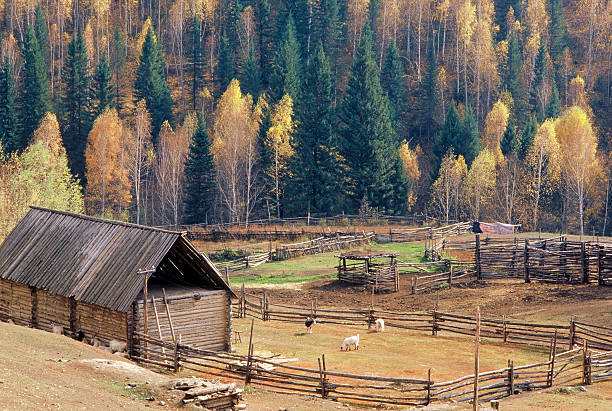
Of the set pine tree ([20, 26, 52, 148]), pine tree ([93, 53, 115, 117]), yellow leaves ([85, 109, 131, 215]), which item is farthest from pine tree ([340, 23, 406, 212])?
pine tree ([20, 26, 52, 148])

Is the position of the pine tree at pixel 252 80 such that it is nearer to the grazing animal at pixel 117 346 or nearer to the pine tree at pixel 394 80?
the pine tree at pixel 394 80

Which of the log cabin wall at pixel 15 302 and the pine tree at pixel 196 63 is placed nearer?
the log cabin wall at pixel 15 302

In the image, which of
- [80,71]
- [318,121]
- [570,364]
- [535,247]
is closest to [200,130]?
[318,121]

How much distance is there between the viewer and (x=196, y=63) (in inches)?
4055

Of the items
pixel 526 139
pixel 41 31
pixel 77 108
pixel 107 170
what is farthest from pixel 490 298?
pixel 41 31

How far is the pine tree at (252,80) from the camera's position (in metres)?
96.1

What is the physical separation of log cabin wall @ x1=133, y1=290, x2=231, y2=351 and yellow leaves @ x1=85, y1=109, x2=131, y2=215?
49789 mm

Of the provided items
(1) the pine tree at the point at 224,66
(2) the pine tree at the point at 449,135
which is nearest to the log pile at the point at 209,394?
(2) the pine tree at the point at 449,135

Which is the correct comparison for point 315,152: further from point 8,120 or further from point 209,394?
point 209,394

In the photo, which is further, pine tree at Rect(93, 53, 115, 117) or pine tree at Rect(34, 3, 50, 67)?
pine tree at Rect(34, 3, 50, 67)

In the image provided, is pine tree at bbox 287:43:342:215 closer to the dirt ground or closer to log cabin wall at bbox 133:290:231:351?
the dirt ground

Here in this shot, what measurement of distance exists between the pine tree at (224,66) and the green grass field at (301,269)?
141 feet

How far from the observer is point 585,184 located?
78.1m

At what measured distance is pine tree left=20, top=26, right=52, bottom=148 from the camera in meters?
87.2
